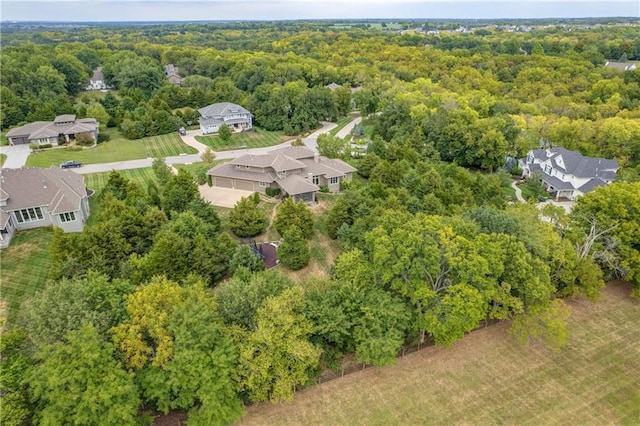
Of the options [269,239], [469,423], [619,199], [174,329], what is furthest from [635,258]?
[174,329]

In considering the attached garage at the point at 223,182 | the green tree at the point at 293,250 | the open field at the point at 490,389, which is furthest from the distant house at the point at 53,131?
the open field at the point at 490,389

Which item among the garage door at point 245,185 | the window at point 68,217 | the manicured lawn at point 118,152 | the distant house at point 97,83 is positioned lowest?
the manicured lawn at point 118,152

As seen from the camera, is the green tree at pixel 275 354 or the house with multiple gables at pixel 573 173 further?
the house with multiple gables at pixel 573 173

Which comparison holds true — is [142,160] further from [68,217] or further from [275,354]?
[275,354]

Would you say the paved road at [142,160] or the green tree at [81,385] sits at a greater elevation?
the green tree at [81,385]

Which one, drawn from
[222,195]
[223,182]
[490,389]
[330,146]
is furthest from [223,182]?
[490,389]

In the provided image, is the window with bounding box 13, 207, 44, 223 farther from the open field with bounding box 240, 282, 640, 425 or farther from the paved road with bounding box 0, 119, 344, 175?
the open field with bounding box 240, 282, 640, 425

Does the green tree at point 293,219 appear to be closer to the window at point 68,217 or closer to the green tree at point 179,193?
the green tree at point 179,193
